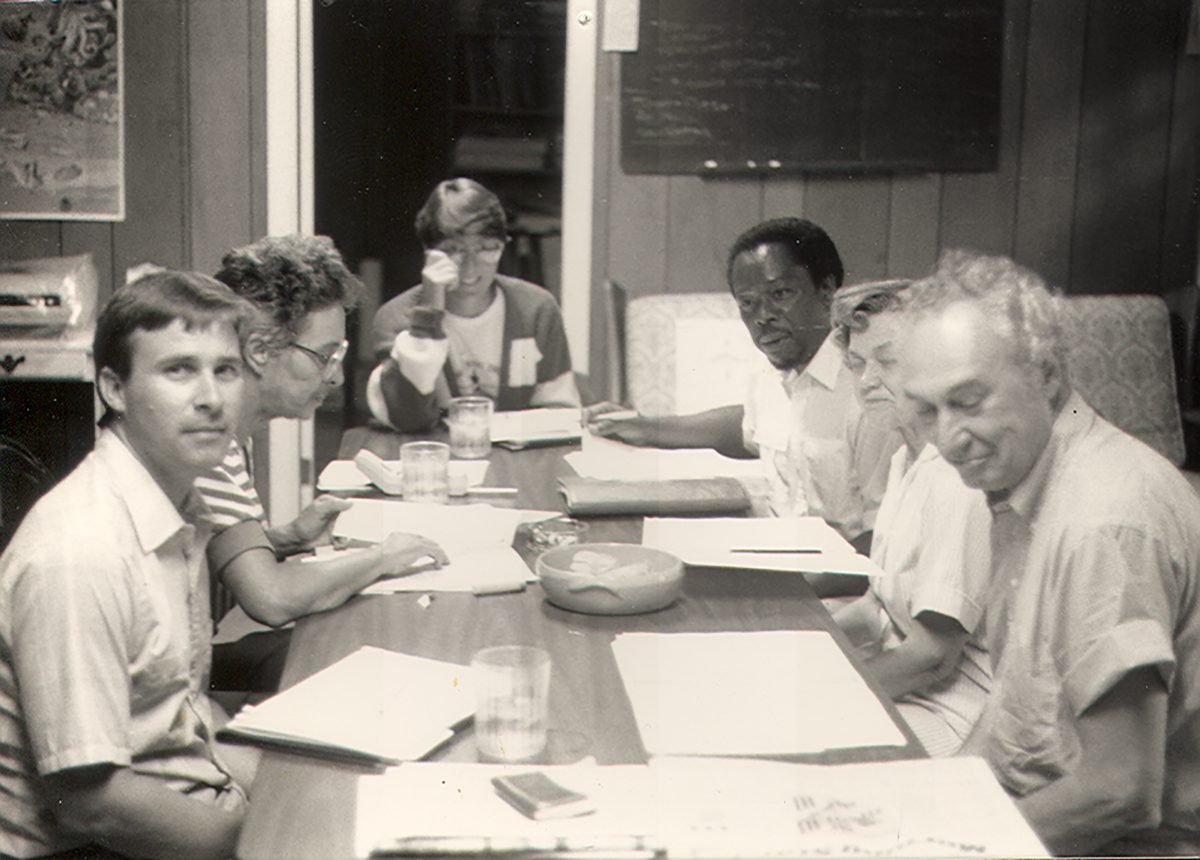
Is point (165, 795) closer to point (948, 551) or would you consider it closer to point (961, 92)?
point (948, 551)

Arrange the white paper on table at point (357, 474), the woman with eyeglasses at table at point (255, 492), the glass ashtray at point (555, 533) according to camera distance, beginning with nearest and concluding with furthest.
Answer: the woman with eyeglasses at table at point (255, 492)
the glass ashtray at point (555, 533)
the white paper on table at point (357, 474)

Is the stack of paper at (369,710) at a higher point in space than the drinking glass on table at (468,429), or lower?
lower

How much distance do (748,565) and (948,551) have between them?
264 millimetres

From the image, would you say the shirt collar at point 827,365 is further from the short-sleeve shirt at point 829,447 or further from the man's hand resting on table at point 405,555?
the man's hand resting on table at point 405,555

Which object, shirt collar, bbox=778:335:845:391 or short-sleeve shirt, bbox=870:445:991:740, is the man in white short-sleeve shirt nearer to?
short-sleeve shirt, bbox=870:445:991:740

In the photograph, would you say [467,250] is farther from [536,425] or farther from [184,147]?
[184,147]

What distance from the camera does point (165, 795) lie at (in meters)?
1.44

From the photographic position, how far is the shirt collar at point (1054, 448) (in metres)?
1.47

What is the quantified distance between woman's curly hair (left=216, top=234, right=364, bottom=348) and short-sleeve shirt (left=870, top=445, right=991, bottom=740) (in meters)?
0.93

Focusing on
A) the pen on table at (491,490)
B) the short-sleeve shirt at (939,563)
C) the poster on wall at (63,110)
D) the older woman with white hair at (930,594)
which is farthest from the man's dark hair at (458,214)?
the short-sleeve shirt at (939,563)

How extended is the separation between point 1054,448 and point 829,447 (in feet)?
3.26

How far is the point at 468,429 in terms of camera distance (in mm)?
2639

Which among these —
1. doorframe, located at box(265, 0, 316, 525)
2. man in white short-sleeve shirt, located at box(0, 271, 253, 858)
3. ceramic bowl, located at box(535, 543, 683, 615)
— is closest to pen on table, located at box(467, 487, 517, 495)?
ceramic bowl, located at box(535, 543, 683, 615)

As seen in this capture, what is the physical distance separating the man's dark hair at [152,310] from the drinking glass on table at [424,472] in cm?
74
